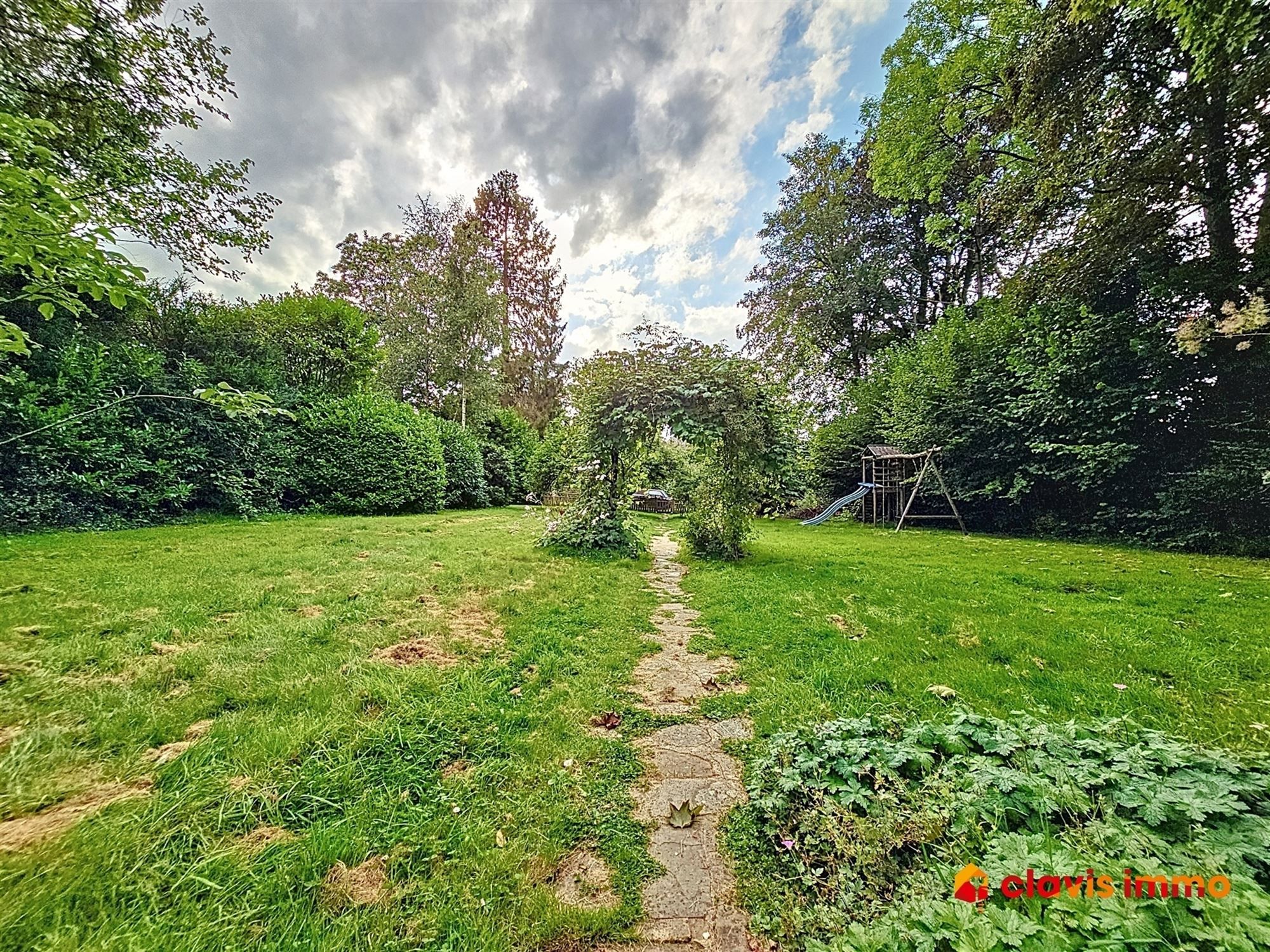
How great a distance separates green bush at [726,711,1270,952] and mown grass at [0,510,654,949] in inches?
22.6

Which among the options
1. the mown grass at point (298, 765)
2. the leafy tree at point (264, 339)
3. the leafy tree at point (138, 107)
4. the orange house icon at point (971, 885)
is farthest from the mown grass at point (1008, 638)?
the leafy tree at point (264, 339)

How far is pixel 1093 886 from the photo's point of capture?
0.96 metres

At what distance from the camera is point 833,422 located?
16.7 m

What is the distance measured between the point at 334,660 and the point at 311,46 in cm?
875

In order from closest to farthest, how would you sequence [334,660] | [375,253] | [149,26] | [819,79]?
[334,660], [149,26], [819,79], [375,253]

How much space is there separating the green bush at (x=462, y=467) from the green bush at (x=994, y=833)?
43.1ft

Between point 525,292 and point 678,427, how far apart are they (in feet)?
59.6

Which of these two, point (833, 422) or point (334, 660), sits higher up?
point (833, 422)

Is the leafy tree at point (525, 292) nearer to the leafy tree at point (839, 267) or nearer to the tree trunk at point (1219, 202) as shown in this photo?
the leafy tree at point (839, 267)

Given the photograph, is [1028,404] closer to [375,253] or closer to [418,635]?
[418,635]

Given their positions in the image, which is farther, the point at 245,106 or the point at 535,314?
the point at 535,314

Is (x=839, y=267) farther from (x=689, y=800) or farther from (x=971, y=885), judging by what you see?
(x=971, y=885)

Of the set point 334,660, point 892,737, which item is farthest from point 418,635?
point 892,737

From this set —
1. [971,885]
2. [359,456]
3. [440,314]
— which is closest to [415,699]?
[971,885]
